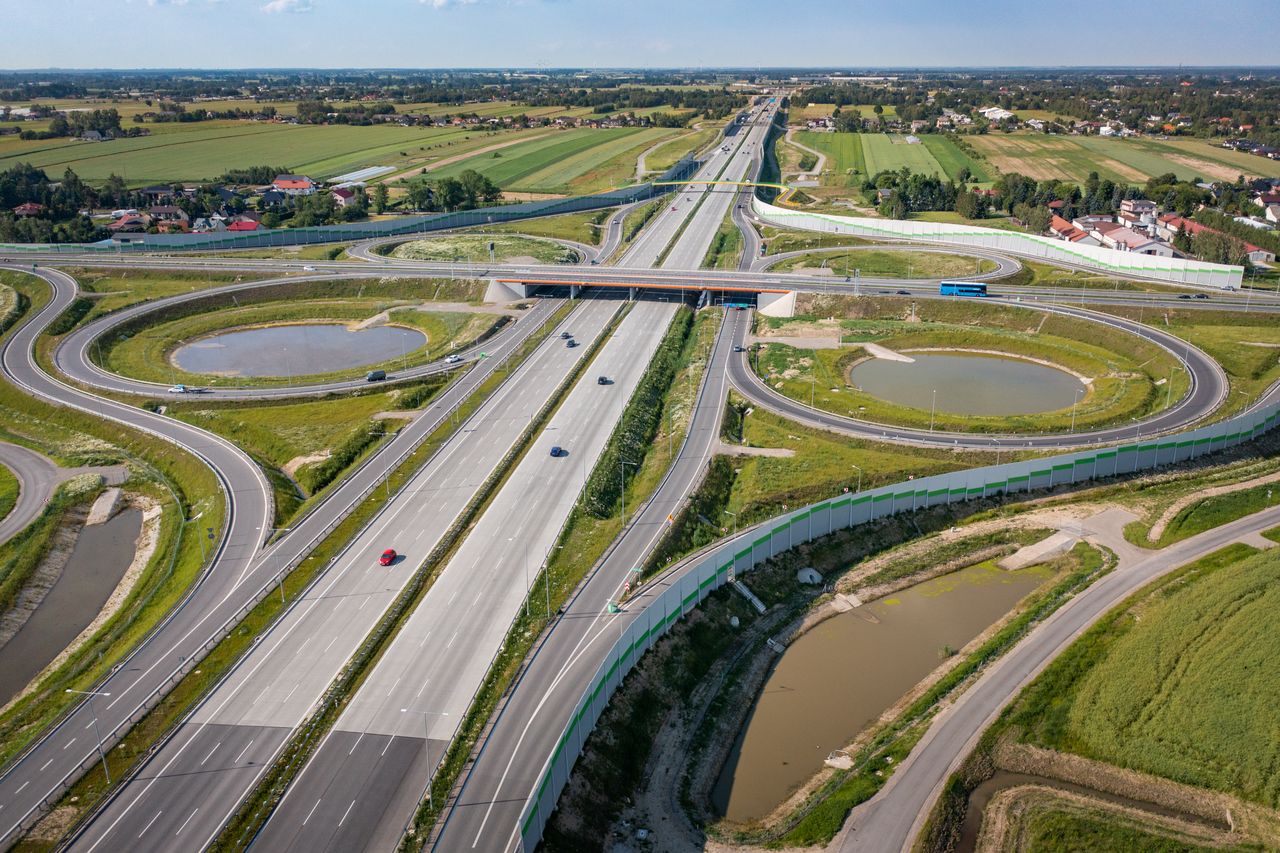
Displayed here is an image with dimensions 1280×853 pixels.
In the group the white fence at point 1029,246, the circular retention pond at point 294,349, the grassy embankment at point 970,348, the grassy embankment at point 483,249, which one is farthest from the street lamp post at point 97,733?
the white fence at point 1029,246

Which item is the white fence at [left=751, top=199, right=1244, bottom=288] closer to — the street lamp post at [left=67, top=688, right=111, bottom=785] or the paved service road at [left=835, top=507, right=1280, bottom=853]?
the paved service road at [left=835, top=507, right=1280, bottom=853]

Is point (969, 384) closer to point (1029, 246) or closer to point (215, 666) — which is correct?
point (1029, 246)

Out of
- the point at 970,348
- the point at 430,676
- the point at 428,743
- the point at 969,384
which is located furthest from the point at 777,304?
the point at 428,743

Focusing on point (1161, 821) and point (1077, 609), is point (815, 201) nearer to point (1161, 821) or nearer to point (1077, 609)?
point (1077, 609)

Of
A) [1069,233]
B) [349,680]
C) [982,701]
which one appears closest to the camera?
[349,680]

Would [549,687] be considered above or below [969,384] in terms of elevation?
below

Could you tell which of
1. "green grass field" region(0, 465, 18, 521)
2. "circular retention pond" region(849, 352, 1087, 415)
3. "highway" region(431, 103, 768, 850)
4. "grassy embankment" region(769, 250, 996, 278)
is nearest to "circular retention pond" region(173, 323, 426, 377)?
"green grass field" region(0, 465, 18, 521)
